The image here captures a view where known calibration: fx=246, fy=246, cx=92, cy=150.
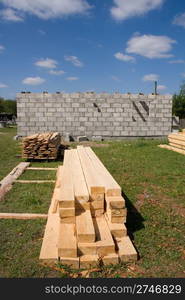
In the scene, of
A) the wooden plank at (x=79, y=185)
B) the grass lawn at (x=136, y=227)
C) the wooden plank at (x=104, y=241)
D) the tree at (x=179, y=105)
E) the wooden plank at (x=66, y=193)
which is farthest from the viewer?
the tree at (x=179, y=105)

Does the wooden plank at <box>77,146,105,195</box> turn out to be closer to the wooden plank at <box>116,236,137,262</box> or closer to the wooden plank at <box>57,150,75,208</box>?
the wooden plank at <box>57,150,75,208</box>

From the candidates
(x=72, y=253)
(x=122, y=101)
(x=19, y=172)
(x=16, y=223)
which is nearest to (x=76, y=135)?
(x=122, y=101)

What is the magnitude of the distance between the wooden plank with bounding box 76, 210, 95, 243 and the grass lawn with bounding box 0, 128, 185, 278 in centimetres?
34

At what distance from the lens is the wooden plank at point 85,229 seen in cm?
277

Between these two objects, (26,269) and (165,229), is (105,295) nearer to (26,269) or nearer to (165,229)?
(26,269)

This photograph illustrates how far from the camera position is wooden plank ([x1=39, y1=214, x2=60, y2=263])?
2.72 metres

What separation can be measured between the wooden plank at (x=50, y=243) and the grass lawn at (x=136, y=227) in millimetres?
103

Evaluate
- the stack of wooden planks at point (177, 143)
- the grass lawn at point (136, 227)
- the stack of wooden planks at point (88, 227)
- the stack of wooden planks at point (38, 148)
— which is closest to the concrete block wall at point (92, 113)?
the stack of wooden planks at point (177, 143)

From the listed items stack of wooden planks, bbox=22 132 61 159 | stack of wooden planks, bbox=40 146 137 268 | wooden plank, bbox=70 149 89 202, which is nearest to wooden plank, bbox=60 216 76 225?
stack of wooden planks, bbox=40 146 137 268

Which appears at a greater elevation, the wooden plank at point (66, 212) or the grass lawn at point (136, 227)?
the wooden plank at point (66, 212)

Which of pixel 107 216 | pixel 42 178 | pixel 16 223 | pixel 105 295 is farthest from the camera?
pixel 42 178

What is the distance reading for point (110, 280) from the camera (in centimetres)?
245

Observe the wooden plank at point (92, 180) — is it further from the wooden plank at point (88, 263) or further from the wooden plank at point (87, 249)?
the wooden plank at point (88, 263)

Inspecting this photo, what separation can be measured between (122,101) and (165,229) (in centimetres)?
1249
